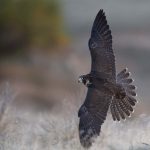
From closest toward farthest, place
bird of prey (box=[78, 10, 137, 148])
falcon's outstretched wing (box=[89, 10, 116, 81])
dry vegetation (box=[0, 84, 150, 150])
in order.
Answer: bird of prey (box=[78, 10, 137, 148]), dry vegetation (box=[0, 84, 150, 150]), falcon's outstretched wing (box=[89, 10, 116, 81])

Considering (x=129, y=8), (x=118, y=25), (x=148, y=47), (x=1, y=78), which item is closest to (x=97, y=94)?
(x=1, y=78)

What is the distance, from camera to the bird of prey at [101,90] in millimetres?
11719

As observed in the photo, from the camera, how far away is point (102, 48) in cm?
1252

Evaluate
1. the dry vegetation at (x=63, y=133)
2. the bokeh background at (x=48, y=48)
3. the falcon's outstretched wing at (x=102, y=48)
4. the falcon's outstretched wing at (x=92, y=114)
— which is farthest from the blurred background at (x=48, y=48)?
the falcon's outstretched wing at (x=92, y=114)

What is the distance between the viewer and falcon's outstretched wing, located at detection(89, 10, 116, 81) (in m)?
12.3

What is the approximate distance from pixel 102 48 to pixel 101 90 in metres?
0.61

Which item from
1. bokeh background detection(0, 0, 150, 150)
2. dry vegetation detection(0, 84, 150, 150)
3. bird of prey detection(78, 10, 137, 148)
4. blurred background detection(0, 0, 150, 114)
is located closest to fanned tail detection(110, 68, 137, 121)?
bird of prey detection(78, 10, 137, 148)

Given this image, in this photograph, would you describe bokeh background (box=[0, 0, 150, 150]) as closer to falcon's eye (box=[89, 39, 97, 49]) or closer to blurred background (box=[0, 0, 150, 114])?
blurred background (box=[0, 0, 150, 114])

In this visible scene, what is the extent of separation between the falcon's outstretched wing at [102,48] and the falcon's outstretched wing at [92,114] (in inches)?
11.6

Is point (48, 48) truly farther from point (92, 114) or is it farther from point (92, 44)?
point (92, 114)

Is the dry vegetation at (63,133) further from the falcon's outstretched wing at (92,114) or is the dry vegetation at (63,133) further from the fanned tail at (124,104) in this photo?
the falcon's outstretched wing at (92,114)

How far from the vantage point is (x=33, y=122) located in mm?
13789

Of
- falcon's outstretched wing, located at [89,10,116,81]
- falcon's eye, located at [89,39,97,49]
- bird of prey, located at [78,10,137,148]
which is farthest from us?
falcon's eye, located at [89,39,97,49]

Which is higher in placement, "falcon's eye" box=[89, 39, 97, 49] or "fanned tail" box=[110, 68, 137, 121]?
"falcon's eye" box=[89, 39, 97, 49]
